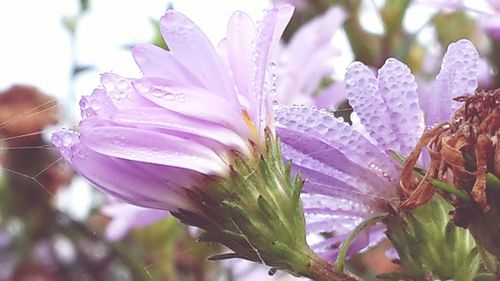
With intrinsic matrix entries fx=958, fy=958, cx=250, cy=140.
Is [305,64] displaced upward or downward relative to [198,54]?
downward

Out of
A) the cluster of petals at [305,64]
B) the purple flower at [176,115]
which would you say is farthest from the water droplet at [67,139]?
the cluster of petals at [305,64]

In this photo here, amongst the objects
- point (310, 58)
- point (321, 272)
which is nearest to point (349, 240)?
point (321, 272)

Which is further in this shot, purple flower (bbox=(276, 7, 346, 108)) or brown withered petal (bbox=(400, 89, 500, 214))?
purple flower (bbox=(276, 7, 346, 108))

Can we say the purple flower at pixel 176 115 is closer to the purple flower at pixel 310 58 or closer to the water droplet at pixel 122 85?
the water droplet at pixel 122 85

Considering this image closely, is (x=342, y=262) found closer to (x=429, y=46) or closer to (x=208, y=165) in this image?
(x=208, y=165)

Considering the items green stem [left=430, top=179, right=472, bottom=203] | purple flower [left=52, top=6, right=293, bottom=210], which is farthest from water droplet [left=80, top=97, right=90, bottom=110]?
green stem [left=430, top=179, right=472, bottom=203]

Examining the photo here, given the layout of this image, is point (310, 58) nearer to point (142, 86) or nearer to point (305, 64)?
point (305, 64)

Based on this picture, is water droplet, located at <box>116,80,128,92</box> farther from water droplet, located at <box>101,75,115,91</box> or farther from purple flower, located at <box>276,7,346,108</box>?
purple flower, located at <box>276,7,346,108</box>
